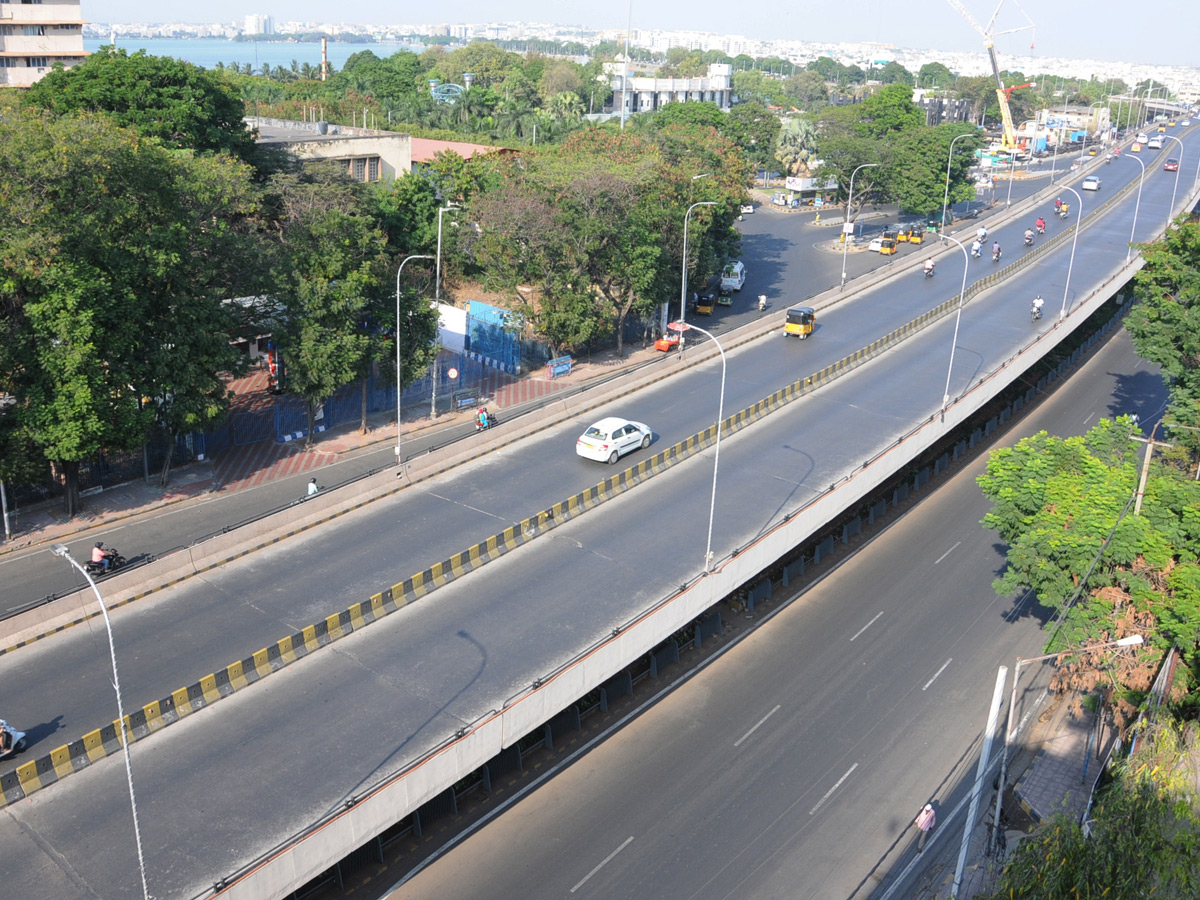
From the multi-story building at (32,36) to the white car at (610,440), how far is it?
65.5 meters

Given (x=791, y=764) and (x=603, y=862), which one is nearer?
(x=603, y=862)

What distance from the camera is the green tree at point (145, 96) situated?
54.9 meters

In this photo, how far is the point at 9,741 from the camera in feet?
76.8

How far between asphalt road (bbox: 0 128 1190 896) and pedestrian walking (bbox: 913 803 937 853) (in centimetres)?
952

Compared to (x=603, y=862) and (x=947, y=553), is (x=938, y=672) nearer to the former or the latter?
(x=947, y=553)

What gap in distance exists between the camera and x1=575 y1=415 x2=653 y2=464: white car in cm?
4000

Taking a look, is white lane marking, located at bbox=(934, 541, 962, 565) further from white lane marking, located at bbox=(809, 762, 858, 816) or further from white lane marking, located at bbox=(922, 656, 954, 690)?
white lane marking, located at bbox=(809, 762, 858, 816)

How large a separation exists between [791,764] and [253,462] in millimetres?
26613

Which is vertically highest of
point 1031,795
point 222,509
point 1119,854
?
point 1119,854

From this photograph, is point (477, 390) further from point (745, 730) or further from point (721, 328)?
point (745, 730)

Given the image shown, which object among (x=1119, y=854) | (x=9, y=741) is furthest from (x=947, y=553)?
(x=9, y=741)

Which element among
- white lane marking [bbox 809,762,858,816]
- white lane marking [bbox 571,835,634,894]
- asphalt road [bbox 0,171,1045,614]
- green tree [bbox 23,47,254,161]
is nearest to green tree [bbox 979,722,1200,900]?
white lane marking [bbox 809,762,858,816]

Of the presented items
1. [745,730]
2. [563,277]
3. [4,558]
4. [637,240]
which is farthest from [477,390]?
[745,730]

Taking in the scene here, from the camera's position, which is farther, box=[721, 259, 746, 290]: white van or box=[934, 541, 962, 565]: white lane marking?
box=[721, 259, 746, 290]: white van
